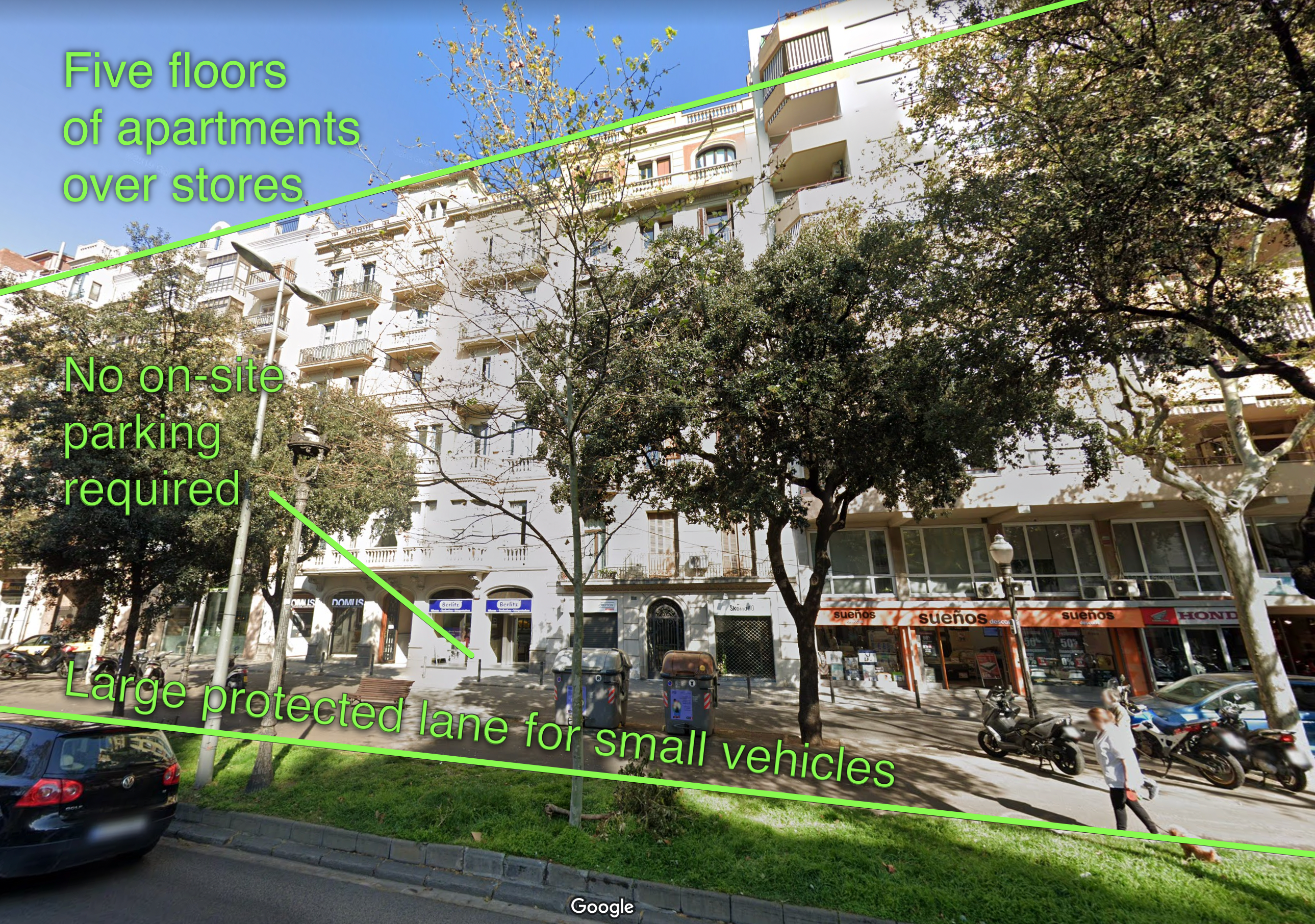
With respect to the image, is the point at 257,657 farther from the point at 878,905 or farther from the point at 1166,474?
the point at 1166,474

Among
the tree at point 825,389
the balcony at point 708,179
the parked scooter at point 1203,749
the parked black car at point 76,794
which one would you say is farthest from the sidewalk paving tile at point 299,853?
the balcony at point 708,179

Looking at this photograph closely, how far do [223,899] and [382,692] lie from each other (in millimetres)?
6541

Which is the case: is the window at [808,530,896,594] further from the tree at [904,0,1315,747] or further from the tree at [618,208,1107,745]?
the tree at [904,0,1315,747]

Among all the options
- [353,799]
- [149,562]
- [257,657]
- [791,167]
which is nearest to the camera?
[353,799]

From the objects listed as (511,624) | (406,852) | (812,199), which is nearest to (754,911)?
(406,852)

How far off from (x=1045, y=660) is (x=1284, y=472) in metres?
8.88

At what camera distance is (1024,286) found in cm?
773

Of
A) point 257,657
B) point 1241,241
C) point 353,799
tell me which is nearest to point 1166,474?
point 1241,241

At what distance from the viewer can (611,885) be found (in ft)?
18.3

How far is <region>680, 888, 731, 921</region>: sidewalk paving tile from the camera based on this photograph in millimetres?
5176

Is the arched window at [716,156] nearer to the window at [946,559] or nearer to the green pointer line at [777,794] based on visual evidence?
the window at [946,559]

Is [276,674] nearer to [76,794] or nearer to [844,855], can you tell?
[76,794]

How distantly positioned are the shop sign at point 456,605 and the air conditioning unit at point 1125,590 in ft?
74.6

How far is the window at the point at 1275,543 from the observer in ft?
59.1
